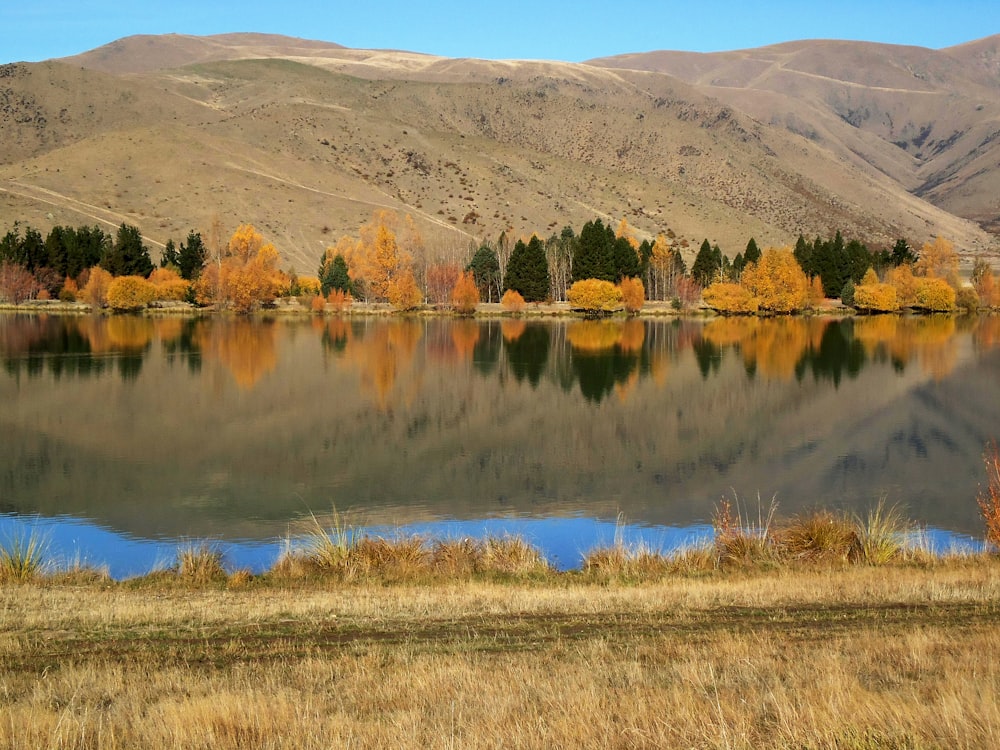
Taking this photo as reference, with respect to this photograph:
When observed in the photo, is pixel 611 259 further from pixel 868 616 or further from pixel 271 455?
pixel 868 616

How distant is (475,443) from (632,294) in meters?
62.2

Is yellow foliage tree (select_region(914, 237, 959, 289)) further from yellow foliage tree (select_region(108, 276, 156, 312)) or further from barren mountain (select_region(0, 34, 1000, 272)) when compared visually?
yellow foliage tree (select_region(108, 276, 156, 312))

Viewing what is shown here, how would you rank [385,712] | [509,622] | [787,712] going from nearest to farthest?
[787,712] → [385,712] → [509,622]

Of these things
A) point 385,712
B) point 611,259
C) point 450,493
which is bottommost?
point 450,493

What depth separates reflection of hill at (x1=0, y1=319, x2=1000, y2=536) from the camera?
68.0 ft

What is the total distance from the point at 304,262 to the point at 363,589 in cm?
10533

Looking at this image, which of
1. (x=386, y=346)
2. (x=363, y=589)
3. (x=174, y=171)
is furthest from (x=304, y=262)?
(x=363, y=589)

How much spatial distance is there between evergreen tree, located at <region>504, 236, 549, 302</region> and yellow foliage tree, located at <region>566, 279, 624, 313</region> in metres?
5.35

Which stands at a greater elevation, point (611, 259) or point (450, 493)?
point (611, 259)

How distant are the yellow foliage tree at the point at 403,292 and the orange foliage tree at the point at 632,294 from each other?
60.9ft

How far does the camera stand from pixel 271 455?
84.7ft

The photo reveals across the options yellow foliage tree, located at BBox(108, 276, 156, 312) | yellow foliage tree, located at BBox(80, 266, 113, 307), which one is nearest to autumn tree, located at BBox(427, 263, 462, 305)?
yellow foliage tree, located at BBox(108, 276, 156, 312)

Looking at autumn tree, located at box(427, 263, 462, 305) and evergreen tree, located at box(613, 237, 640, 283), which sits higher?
evergreen tree, located at box(613, 237, 640, 283)

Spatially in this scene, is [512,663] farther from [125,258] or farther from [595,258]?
[125,258]
